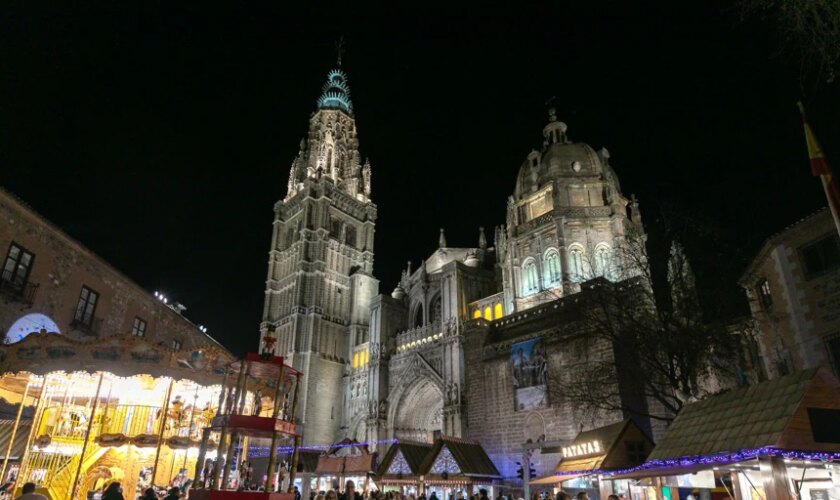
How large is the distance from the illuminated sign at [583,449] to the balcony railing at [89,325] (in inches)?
831

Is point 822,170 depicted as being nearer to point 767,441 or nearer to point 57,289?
point 767,441

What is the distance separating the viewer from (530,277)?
35875 millimetres

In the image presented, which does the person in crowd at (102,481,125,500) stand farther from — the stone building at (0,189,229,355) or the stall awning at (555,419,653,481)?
the stall awning at (555,419,653,481)

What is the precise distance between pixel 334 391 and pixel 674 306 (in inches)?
1224

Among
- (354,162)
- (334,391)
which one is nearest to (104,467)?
(334,391)

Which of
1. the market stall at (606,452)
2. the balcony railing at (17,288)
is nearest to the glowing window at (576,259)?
the market stall at (606,452)

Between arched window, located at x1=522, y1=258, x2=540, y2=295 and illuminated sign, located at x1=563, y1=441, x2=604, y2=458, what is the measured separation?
1908 centimetres

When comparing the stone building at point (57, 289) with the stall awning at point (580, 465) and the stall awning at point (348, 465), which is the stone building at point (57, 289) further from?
the stall awning at point (348, 465)

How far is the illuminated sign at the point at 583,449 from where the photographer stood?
14241 mm

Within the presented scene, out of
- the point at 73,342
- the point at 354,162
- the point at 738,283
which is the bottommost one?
the point at 73,342

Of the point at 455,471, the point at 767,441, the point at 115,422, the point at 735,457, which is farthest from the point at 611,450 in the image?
the point at 115,422

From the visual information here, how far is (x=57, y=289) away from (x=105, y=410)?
907 cm

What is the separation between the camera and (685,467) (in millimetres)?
8039

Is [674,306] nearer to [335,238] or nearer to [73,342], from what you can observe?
[73,342]
